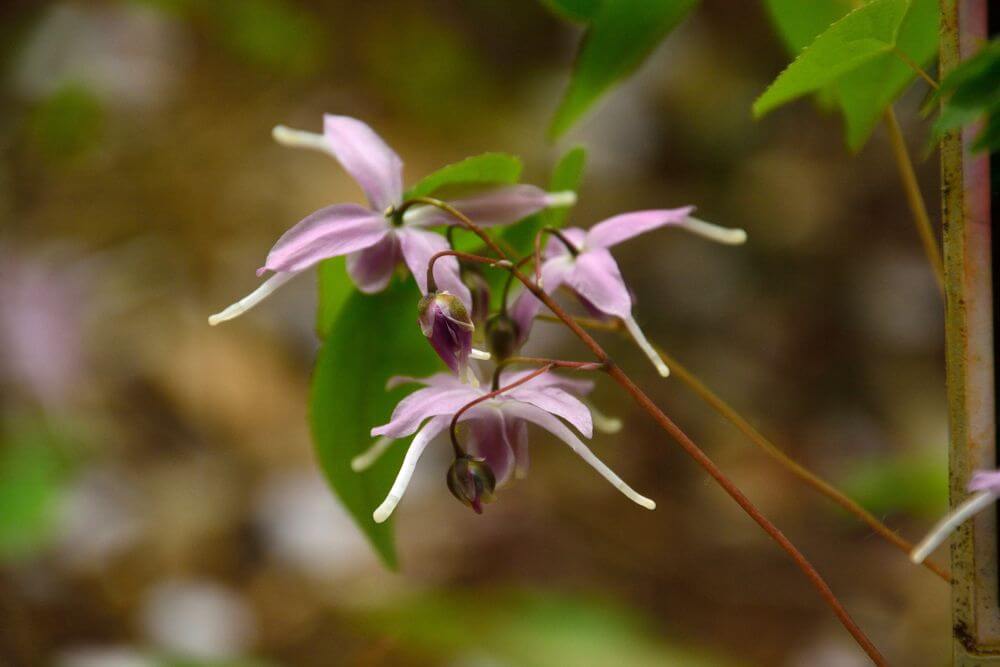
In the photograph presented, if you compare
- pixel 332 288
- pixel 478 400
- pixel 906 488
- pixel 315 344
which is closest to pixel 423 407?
pixel 478 400

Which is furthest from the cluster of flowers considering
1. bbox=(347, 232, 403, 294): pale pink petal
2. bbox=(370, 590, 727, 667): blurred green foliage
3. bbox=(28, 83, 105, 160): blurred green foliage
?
bbox=(28, 83, 105, 160): blurred green foliage

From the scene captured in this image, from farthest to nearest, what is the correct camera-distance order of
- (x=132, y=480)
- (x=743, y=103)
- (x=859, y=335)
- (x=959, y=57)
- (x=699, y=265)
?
(x=743, y=103), (x=699, y=265), (x=859, y=335), (x=132, y=480), (x=959, y=57)

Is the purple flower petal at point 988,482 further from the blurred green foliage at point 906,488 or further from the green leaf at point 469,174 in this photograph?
the blurred green foliage at point 906,488

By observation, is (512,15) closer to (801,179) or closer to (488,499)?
(801,179)

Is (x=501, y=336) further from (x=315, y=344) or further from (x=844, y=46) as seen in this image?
(x=315, y=344)

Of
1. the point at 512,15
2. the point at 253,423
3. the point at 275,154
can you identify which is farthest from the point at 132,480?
the point at 512,15

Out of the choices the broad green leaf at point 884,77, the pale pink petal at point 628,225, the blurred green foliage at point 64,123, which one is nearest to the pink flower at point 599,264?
the pale pink petal at point 628,225

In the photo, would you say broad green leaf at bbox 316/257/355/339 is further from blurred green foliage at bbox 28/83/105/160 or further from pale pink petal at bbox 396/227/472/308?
blurred green foliage at bbox 28/83/105/160
